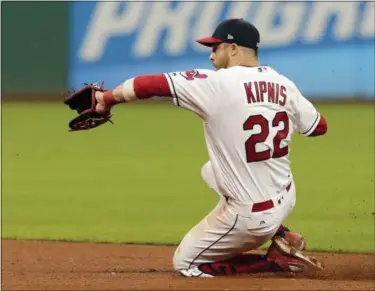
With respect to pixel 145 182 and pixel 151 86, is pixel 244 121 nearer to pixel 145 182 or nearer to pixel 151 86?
pixel 151 86

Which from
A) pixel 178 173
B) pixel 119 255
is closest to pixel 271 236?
pixel 119 255

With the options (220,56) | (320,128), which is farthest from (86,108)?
(320,128)

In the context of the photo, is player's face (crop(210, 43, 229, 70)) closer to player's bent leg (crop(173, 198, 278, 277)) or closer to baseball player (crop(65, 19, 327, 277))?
baseball player (crop(65, 19, 327, 277))

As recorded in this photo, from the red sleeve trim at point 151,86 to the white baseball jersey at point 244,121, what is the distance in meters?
0.05

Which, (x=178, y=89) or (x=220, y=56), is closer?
(x=178, y=89)

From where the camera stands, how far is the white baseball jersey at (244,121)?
5.45 metres

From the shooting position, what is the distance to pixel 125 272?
238 inches

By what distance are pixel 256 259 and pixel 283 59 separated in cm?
1452

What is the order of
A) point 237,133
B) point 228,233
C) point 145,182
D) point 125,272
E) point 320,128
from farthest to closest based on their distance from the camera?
point 145,182
point 125,272
point 320,128
point 228,233
point 237,133

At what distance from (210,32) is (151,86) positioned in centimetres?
1522

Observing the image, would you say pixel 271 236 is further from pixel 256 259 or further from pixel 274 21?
pixel 274 21

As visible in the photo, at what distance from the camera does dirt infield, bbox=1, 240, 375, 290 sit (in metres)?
5.30

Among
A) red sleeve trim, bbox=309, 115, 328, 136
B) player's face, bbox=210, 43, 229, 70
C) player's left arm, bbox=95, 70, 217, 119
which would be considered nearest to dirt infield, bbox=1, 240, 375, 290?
red sleeve trim, bbox=309, 115, 328, 136

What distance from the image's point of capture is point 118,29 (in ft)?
69.2
